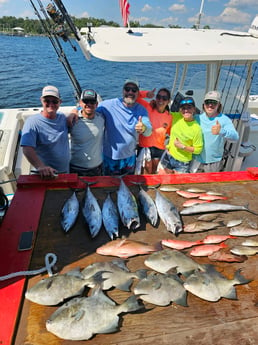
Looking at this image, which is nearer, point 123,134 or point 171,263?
point 171,263

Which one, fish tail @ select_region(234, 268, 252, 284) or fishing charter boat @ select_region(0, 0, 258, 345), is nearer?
fishing charter boat @ select_region(0, 0, 258, 345)

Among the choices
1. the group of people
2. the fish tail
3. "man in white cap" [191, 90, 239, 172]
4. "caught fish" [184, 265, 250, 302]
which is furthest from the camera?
"man in white cap" [191, 90, 239, 172]

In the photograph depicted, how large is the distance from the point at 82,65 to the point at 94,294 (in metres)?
29.6

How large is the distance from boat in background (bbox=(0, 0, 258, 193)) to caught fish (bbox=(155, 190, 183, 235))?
2152 millimetres

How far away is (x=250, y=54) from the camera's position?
3.98 meters

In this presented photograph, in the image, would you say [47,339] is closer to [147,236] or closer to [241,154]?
[147,236]

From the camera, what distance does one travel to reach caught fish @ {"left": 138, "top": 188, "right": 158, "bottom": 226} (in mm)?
2629

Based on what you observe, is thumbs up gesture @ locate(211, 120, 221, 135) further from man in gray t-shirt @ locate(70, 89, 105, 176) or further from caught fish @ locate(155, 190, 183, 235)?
man in gray t-shirt @ locate(70, 89, 105, 176)

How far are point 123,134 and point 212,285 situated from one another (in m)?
2.46

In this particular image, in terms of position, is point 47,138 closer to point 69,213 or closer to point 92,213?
point 69,213

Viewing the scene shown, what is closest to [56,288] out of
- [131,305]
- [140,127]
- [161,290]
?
[131,305]

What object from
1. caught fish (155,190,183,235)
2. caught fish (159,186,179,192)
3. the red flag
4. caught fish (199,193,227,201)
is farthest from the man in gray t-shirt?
the red flag

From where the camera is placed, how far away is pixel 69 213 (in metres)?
2.56

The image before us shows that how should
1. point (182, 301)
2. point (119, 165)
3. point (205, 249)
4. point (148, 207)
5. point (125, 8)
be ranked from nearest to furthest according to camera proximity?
point (182, 301)
point (205, 249)
point (148, 207)
point (119, 165)
point (125, 8)
